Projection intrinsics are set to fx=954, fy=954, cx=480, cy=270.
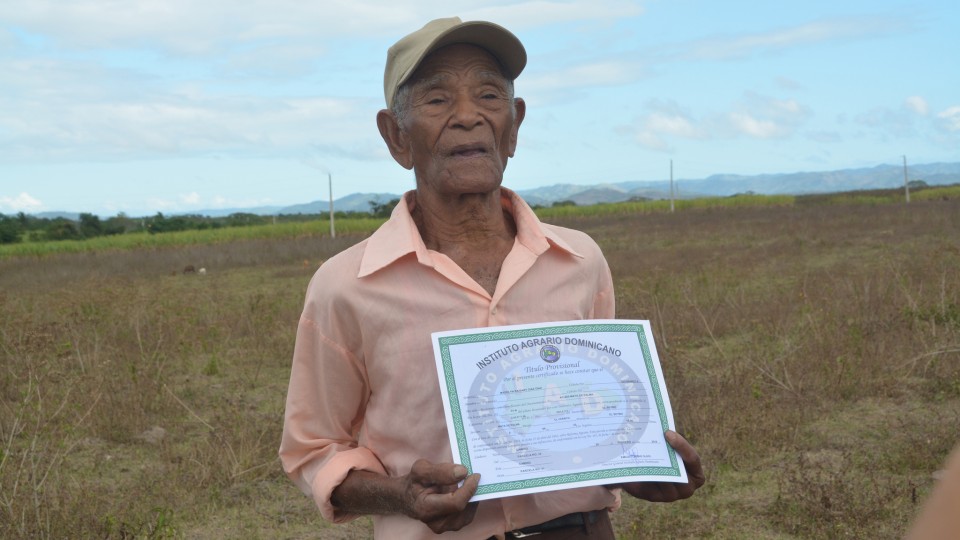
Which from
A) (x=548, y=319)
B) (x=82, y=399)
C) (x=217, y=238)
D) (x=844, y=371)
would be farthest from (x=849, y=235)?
(x=217, y=238)

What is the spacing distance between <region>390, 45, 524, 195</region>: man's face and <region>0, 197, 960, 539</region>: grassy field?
2395mm

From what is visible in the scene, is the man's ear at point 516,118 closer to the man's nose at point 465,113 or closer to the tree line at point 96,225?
the man's nose at point 465,113

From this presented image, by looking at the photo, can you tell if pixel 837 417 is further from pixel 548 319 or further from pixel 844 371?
pixel 548 319

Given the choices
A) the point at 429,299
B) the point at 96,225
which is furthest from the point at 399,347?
the point at 96,225

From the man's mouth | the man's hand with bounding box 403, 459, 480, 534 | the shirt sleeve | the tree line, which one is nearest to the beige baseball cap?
the man's mouth

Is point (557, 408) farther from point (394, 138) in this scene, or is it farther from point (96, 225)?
point (96, 225)

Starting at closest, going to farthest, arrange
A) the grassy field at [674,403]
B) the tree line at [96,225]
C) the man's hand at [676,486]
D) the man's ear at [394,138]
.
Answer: the man's hand at [676,486], the man's ear at [394,138], the grassy field at [674,403], the tree line at [96,225]

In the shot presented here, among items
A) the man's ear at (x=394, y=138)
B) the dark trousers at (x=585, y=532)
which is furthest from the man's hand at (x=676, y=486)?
the man's ear at (x=394, y=138)

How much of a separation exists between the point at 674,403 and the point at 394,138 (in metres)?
3.93

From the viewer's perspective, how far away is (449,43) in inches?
70.2

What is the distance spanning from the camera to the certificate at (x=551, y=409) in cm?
152

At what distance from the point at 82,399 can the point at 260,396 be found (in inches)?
44.9

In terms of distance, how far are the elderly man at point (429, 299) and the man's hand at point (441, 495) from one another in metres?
0.03

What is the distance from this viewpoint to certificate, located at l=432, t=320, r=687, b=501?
1.52 meters
